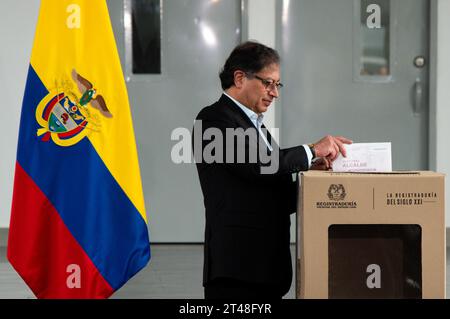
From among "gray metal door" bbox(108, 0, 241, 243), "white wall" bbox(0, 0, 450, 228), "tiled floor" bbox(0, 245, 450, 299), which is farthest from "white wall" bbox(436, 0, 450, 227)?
"tiled floor" bbox(0, 245, 450, 299)

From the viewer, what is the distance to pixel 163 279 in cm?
379

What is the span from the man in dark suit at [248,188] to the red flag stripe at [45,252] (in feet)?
3.92

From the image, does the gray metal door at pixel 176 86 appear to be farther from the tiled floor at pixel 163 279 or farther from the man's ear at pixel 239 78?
the man's ear at pixel 239 78

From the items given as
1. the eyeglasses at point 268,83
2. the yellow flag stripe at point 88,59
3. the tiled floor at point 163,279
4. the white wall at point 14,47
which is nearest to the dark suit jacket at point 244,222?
the eyeglasses at point 268,83

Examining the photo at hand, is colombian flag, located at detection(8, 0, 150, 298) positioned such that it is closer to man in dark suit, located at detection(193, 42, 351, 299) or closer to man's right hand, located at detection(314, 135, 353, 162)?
man in dark suit, located at detection(193, 42, 351, 299)

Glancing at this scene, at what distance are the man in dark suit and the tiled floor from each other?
5.01 ft

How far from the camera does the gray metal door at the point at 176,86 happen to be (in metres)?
4.48

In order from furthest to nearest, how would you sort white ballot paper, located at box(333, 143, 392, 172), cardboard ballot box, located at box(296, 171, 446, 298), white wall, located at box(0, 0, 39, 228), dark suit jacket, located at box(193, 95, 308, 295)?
1. white wall, located at box(0, 0, 39, 228)
2. dark suit jacket, located at box(193, 95, 308, 295)
3. white ballot paper, located at box(333, 143, 392, 172)
4. cardboard ballot box, located at box(296, 171, 446, 298)

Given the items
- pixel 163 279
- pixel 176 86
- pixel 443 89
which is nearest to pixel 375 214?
pixel 163 279

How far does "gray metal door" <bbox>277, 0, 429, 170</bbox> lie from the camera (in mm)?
4508

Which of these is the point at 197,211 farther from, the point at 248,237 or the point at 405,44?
the point at 248,237

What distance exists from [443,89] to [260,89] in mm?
2878

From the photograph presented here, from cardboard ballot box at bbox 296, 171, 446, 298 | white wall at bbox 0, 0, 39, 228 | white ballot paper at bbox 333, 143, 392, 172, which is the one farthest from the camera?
white wall at bbox 0, 0, 39, 228

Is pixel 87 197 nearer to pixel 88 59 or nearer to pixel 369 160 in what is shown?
pixel 88 59
